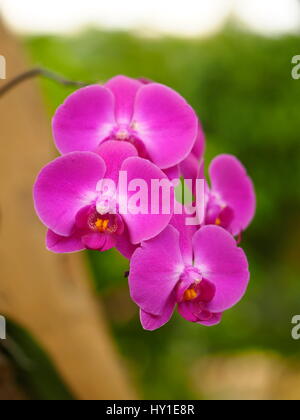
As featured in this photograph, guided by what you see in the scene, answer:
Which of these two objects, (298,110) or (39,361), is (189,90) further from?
(39,361)

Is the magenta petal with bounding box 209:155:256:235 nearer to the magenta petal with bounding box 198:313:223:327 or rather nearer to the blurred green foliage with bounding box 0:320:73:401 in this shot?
the magenta petal with bounding box 198:313:223:327
